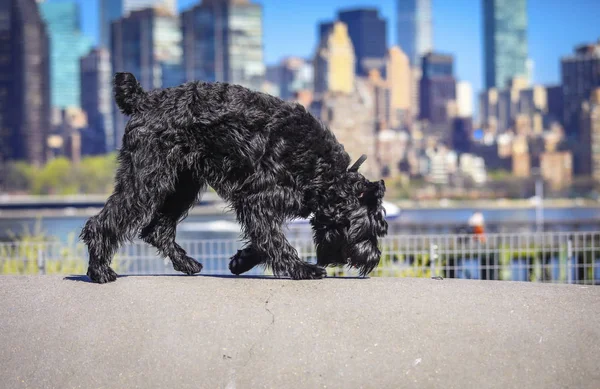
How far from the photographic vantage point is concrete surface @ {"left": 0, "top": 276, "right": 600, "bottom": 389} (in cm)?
502

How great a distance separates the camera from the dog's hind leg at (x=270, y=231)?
5.91 meters

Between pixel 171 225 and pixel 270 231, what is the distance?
1.08m

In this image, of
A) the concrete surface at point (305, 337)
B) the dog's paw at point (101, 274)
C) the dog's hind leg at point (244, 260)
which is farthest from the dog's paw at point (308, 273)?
the dog's paw at point (101, 274)

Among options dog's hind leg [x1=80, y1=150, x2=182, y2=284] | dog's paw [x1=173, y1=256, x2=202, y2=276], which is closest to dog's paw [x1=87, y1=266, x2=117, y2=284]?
dog's hind leg [x1=80, y1=150, x2=182, y2=284]

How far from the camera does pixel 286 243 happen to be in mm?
5996

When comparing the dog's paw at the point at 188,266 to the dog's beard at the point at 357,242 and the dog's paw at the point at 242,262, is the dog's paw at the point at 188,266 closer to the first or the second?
the dog's paw at the point at 242,262

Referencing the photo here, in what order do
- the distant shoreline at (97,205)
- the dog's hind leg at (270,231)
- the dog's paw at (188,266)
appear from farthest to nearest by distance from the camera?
the distant shoreline at (97,205) → the dog's paw at (188,266) → the dog's hind leg at (270,231)

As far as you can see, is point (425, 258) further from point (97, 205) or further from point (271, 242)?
point (97, 205)

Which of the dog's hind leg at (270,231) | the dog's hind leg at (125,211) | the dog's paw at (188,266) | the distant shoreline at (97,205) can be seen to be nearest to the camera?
the dog's hind leg at (270,231)

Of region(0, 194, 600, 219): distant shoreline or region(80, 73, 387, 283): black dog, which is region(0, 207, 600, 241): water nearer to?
region(80, 73, 387, 283): black dog

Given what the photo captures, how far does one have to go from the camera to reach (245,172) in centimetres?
600

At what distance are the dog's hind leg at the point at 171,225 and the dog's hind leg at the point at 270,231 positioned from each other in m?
0.66

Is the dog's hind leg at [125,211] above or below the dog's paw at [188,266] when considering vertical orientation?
above

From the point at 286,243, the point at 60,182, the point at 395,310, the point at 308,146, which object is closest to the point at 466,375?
the point at 395,310
